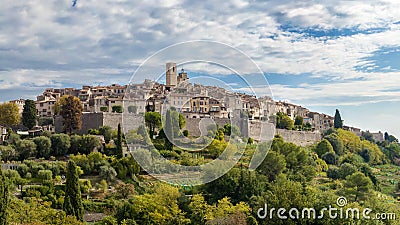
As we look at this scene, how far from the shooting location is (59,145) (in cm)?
1519

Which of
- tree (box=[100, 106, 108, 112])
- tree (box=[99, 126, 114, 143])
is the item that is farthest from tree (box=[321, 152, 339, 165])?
tree (box=[100, 106, 108, 112])

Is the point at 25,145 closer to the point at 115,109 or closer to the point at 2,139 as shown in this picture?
the point at 2,139

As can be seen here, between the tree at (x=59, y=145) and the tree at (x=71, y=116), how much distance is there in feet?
7.16

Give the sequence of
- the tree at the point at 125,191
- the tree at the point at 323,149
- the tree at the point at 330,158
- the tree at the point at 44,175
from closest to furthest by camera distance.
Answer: the tree at the point at 125,191 < the tree at the point at 44,175 < the tree at the point at 330,158 < the tree at the point at 323,149

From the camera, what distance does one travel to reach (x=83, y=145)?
1545 centimetres

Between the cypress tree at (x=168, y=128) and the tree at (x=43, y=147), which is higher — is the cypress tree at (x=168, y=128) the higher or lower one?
the higher one

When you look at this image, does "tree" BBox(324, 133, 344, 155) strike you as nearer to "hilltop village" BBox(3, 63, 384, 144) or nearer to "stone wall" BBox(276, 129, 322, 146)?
"stone wall" BBox(276, 129, 322, 146)

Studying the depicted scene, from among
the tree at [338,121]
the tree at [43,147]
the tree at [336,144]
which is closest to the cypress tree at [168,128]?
the tree at [43,147]

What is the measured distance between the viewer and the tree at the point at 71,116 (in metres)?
17.5

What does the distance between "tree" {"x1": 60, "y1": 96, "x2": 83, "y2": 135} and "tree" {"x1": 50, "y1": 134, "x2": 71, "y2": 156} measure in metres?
2.18

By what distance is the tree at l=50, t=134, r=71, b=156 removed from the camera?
15195 millimetres

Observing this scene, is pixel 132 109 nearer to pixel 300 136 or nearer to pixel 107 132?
pixel 107 132

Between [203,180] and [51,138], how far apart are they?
23.0 feet

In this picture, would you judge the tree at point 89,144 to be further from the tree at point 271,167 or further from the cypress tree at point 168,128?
the tree at point 271,167
